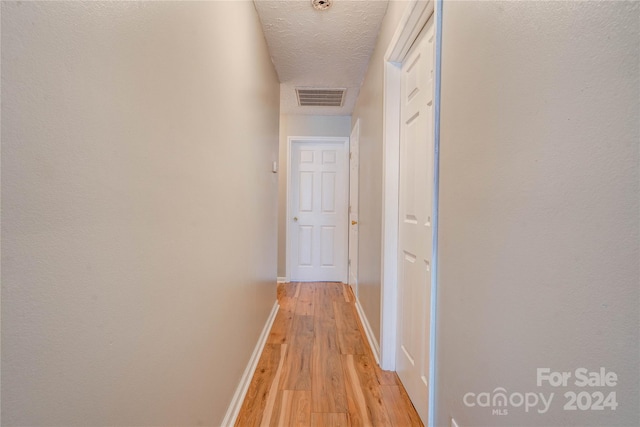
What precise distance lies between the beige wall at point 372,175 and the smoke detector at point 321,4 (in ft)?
1.32

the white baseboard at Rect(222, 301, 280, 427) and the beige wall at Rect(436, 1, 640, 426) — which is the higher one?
the beige wall at Rect(436, 1, 640, 426)

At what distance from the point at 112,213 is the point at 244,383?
4.71ft

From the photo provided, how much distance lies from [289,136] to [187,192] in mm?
3216

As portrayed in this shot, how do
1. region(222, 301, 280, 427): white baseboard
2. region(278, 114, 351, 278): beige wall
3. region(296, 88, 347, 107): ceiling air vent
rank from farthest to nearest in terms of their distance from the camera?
region(278, 114, 351, 278): beige wall < region(296, 88, 347, 107): ceiling air vent < region(222, 301, 280, 427): white baseboard

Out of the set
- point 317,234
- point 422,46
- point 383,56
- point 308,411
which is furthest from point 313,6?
point 317,234

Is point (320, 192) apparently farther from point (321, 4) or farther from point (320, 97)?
point (321, 4)

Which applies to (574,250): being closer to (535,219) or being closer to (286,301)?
(535,219)

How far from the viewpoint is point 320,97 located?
3422 millimetres

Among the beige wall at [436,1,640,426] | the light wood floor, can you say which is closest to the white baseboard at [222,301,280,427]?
the light wood floor

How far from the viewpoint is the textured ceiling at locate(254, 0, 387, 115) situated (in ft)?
6.38

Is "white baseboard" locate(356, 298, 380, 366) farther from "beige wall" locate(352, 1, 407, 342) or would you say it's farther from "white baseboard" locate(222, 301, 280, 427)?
"white baseboard" locate(222, 301, 280, 427)

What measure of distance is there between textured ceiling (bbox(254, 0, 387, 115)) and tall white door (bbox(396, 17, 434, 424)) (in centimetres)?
59

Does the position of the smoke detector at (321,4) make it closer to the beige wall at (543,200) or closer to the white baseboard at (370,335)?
the beige wall at (543,200)

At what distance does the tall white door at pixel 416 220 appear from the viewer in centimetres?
138
